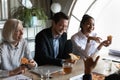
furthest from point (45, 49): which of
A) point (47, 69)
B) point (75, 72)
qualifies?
point (75, 72)

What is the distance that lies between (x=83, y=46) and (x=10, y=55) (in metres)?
0.95

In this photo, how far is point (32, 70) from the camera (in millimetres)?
1792

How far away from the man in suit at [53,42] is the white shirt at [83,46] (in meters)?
0.17

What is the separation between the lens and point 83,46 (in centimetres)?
256

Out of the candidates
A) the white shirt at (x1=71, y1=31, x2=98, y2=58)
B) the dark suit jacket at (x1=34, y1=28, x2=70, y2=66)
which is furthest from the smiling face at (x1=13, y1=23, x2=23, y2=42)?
the white shirt at (x1=71, y1=31, x2=98, y2=58)

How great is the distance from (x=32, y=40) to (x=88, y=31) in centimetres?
141

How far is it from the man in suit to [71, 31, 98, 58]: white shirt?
0.57 feet

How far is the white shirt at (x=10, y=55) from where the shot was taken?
1943mm

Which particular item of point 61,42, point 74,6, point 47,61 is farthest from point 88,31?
point 74,6

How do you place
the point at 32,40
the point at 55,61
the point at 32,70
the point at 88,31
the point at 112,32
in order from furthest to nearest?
the point at 112,32 → the point at 32,40 → the point at 88,31 → the point at 55,61 → the point at 32,70

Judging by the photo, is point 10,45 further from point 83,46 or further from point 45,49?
point 83,46

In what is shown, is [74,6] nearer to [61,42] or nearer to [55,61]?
[61,42]

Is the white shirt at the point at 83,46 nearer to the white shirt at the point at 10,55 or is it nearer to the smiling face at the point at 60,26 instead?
the smiling face at the point at 60,26

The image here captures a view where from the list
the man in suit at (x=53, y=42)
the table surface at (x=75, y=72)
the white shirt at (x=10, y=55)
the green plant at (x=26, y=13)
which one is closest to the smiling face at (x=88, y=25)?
the man in suit at (x=53, y=42)
